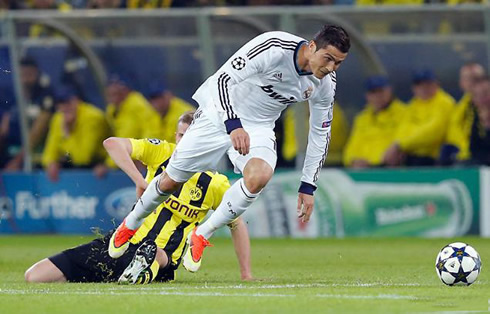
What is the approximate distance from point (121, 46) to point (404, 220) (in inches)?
185

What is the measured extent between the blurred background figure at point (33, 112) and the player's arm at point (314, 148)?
934cm

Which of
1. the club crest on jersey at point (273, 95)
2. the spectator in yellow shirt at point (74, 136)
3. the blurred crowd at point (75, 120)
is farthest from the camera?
the spectator in yellow shirt at point (74, 136)

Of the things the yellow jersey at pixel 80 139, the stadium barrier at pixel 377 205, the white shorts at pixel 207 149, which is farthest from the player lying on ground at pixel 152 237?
the yellow jersey at pixel 80 139

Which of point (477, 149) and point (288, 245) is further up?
point (477, 149)

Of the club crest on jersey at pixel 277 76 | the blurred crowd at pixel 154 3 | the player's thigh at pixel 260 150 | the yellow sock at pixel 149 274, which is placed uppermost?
the blurred crowd at pixel 154 3

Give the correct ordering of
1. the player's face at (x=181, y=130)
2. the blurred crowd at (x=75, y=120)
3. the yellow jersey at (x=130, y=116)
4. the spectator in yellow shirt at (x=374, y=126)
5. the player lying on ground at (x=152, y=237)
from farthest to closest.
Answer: the yellow jersey at (x=130, y=116) → the blurred crowd at (x=75, y=120) → the spectator in yellow shirt at (x=374, y=126) → the player's face at (x=181, y=130) → the player lying on ground at (x=152, y=237)

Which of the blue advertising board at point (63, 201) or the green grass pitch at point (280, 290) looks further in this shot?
the blue advertising board at point (63, 201)

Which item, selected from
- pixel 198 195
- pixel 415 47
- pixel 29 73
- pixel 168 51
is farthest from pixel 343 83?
pixel 198 195

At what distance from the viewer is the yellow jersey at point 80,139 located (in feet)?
59.8

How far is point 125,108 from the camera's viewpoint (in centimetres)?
1795

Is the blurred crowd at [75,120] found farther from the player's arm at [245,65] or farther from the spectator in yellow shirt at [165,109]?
the player's arm at [245,65]

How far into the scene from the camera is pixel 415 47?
16.8 metres

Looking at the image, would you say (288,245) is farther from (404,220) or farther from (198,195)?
(198,195)

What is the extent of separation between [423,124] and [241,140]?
844 centimetres
